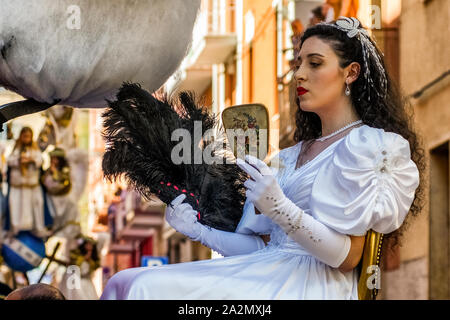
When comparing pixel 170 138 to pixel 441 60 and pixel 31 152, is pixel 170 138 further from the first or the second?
pixel 31 152

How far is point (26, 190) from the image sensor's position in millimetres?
13195

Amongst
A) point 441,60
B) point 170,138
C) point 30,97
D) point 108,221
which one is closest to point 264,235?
point 170,138

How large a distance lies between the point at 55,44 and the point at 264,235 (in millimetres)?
886

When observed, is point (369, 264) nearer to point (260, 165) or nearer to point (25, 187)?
point (260, 165)

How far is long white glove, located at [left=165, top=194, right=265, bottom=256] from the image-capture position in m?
3.67

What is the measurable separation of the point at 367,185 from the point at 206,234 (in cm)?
60

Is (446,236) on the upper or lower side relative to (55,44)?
lower

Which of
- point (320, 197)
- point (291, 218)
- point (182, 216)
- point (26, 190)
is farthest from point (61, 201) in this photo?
point (291, 218)

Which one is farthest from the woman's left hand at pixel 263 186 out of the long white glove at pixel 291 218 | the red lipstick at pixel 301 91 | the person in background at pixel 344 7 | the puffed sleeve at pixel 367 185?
the person in background at pixel 344 7

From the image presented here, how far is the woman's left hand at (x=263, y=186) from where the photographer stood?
10.7 ft

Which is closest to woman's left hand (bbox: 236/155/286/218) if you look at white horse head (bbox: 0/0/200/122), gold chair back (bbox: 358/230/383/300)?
gold chair back (bbox: 358/230/383/300)

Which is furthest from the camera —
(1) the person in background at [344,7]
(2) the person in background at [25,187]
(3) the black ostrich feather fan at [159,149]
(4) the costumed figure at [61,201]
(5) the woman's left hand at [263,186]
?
(4) the costumed figure at [61,201]

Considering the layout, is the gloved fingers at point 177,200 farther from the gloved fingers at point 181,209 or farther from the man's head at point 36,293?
the man's head at point 36,293

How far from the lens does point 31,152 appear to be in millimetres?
13438
